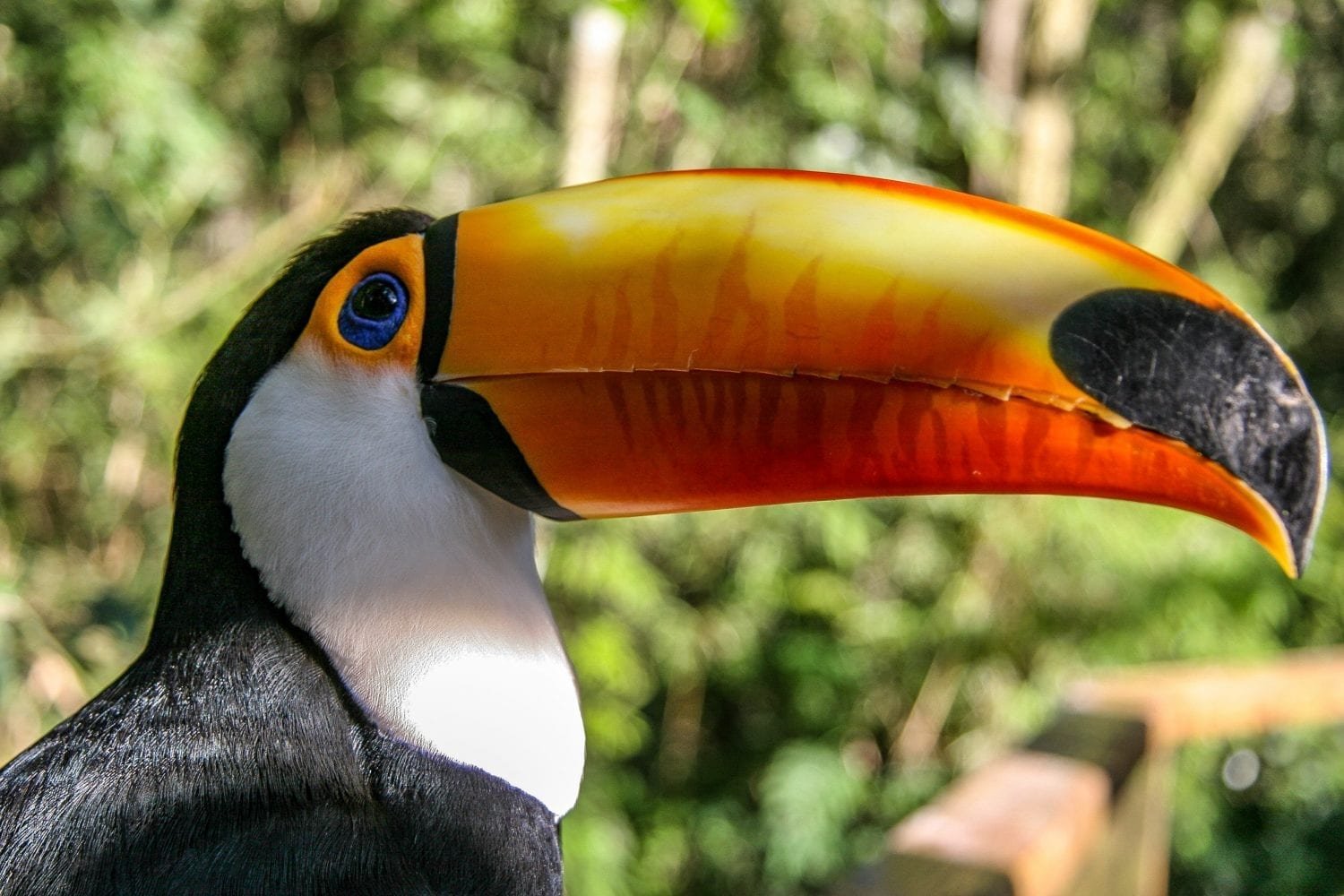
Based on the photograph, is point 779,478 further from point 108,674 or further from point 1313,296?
point 1313,296

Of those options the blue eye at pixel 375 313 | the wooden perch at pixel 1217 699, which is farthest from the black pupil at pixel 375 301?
the wooden perch at pixel 1217 699

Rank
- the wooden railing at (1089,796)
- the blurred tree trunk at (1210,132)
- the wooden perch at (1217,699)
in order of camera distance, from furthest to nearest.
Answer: the blurred tree trunk at (1210,132) → the wooden perch at (1217,699) → the wooden railing at (1089,796)

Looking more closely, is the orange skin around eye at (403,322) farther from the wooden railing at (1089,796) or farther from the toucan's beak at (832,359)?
the wooden railing at (1089,796)

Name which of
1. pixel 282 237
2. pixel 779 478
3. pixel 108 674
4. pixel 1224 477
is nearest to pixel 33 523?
pixel 108 674

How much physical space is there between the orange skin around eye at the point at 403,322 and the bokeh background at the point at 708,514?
1.68 metres

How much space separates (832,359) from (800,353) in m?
0.03

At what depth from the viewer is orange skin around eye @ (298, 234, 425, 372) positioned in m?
1.42

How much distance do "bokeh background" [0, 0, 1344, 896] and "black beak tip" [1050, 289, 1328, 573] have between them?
7.12 ft

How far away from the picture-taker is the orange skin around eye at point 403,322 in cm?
142

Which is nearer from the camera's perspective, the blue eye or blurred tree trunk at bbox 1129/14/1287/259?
the blue eye

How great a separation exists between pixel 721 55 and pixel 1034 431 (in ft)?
12.4

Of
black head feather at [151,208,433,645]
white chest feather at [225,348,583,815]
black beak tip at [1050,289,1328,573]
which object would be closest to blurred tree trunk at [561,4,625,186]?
black head feather at [151,208,433,645]

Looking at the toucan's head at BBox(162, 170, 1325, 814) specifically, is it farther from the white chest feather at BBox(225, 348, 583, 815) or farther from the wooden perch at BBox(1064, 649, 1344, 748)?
the wooden perch at BBox(1064, 649, 1344, 748)

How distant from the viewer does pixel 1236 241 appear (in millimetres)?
7777
